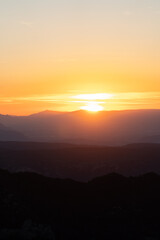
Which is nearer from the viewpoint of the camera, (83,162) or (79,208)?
(79,208)

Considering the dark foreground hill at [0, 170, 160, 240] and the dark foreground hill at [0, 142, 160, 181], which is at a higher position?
the dark foreground hill at [0, 142, 160, 181]

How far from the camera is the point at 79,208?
26781 mm

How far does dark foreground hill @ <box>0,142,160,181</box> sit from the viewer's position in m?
62.8

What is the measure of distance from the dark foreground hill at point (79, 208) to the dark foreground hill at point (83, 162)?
100ft

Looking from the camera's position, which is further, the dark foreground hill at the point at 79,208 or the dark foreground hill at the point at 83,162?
the dark foreground hill at the point at 83,162

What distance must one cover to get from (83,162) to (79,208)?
129ft

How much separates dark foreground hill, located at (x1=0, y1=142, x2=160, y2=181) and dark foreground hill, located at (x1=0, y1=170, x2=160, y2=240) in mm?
30559

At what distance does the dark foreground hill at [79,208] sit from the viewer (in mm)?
23344

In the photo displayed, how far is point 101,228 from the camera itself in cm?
2441

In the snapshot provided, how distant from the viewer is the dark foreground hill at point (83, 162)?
206 feet

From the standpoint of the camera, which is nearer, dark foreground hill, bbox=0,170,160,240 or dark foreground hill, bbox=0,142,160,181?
dark foreground hill, bbox=0,170,160,240

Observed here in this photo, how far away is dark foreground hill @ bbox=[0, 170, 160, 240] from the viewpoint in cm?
2334

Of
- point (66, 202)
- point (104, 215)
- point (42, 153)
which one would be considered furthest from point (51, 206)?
point (42, 153)

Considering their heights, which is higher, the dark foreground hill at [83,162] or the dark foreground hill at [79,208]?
the dark foreground hill at [83,162]
